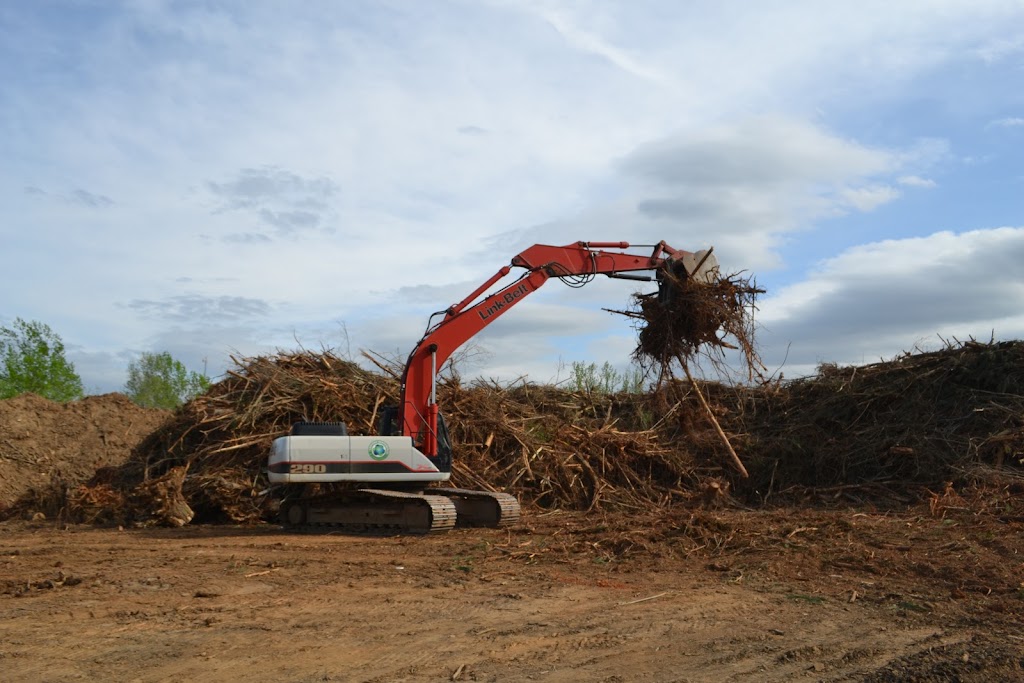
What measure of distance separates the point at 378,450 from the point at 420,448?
2.28 feet

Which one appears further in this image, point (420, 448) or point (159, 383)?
point (159, 383)

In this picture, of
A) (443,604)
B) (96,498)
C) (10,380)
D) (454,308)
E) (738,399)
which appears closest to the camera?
(443,604)

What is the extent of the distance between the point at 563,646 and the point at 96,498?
32.6ft

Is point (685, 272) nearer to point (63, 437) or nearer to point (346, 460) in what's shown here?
point (346, 460)

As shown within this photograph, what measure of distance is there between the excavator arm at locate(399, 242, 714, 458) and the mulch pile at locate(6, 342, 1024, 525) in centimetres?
255

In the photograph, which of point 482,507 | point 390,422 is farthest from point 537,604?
point 390,422

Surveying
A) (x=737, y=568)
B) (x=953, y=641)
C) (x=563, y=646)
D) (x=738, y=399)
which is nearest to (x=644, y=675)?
(x=563, y=646)

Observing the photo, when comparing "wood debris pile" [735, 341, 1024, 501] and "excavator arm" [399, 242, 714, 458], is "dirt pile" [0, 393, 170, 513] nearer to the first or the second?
"excavator arm" [399, 242, 714, 458]

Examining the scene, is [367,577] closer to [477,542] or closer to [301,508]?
[477,542]

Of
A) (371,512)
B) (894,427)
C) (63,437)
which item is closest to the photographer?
(371,512)

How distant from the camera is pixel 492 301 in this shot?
1236 centimetres

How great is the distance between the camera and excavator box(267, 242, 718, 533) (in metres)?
11.2

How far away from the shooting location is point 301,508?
40.3ft

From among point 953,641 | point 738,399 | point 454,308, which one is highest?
point 454,308
